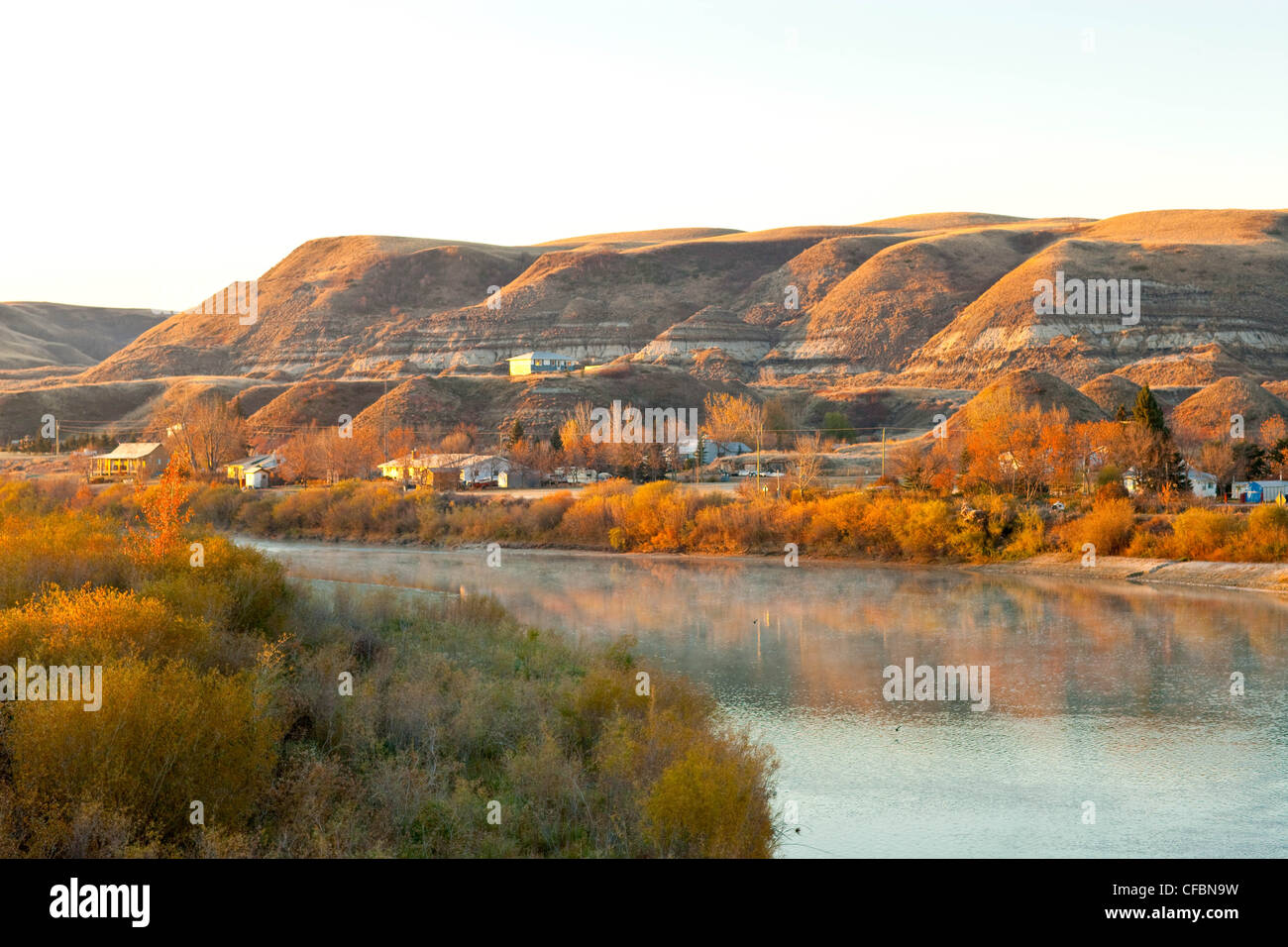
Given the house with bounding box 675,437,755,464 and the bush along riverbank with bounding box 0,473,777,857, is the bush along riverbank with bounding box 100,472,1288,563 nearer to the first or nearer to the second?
the house with bounding box 675,437,755,464

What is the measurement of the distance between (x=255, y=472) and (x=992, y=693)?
53.6 meters

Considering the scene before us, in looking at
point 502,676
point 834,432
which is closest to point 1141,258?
point 834,432

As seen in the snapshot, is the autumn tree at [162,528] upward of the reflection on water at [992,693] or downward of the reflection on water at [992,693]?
upward

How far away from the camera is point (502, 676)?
19.5 m

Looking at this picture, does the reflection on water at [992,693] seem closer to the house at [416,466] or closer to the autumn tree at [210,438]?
the house at [416,466]

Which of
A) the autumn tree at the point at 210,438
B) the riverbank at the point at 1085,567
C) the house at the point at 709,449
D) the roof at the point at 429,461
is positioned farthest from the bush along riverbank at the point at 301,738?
the autumn tree at the point at 210,438

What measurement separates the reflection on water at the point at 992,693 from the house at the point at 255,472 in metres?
28.4

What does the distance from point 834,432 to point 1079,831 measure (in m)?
66.3

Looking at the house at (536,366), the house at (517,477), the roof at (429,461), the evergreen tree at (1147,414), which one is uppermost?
the house at (536,366)

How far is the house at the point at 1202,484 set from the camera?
1817 inches

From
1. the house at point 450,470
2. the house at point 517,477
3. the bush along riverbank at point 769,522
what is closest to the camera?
the bush along riverbank at point 769,522

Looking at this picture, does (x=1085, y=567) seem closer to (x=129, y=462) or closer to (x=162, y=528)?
(x=162, y=528)
